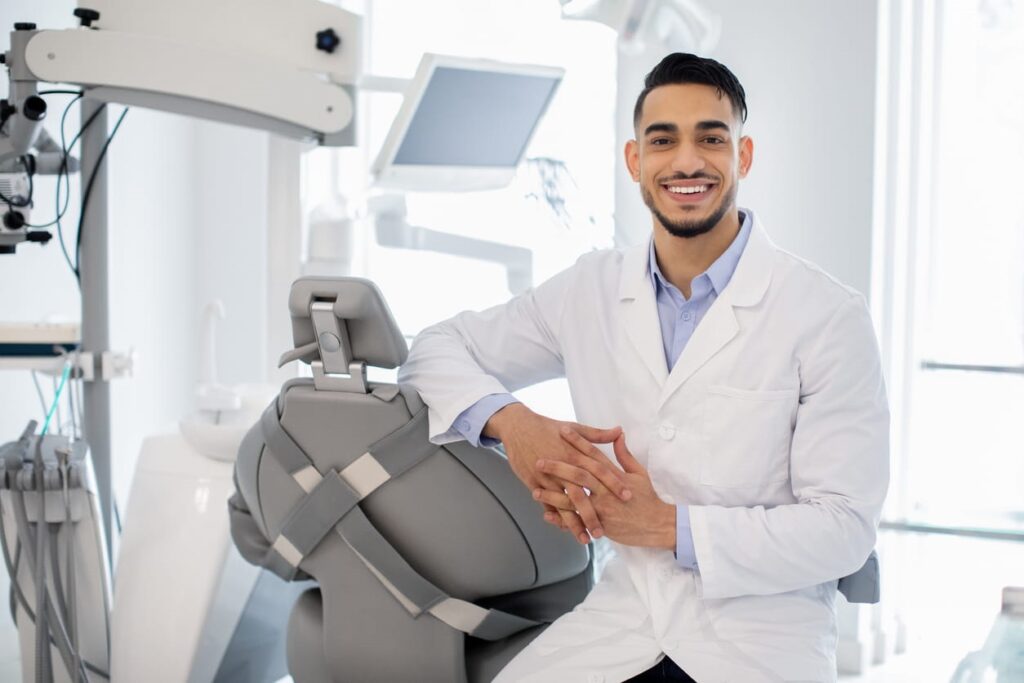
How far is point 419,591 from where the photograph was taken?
63.5 inches

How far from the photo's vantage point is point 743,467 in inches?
58.5

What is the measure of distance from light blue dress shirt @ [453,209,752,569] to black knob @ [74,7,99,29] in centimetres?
110

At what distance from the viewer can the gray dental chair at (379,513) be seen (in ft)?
5.21

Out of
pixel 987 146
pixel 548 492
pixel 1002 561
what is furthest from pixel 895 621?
pixel 548 492

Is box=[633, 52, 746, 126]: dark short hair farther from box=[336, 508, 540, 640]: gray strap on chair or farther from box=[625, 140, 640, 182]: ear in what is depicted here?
box=[336, 508, 540, 640]: gray strap on chair

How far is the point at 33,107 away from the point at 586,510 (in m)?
1.20

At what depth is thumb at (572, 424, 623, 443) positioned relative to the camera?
148 cm

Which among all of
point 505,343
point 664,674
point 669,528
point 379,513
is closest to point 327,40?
point 505,343

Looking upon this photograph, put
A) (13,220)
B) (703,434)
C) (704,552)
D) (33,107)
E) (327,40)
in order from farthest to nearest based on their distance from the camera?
1. (327,40)
2. (13,220)
3. (33,107)
4. (703,434)
5. (704,552)

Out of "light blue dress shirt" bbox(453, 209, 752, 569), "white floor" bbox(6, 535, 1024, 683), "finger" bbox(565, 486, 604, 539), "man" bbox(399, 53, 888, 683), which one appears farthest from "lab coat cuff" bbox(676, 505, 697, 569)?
"white floor" bbox(6, 535, 1024, 683)

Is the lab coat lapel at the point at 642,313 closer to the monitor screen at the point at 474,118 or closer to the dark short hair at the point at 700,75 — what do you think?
the dark short hair at the point at 700,75

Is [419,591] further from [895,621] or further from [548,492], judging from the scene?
[895,621]

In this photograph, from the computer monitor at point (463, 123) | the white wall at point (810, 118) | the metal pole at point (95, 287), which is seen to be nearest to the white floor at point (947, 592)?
the white wall at point (810, 118)

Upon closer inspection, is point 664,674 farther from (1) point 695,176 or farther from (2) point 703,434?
(1) point 695,176
